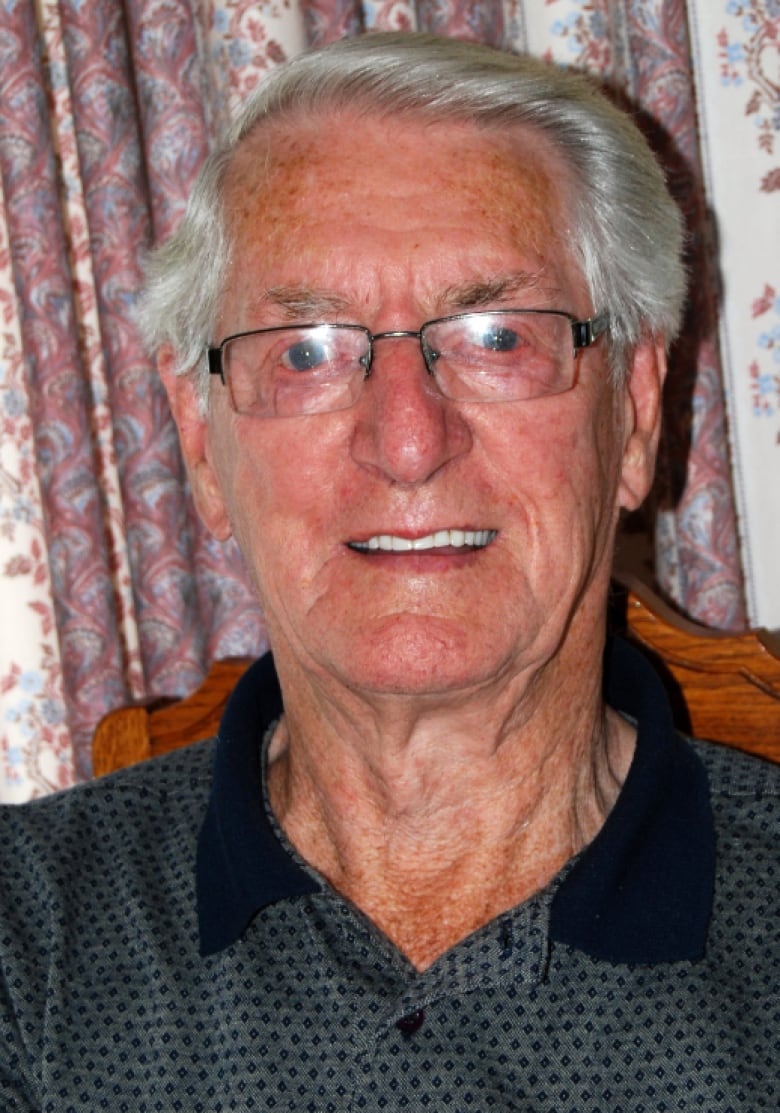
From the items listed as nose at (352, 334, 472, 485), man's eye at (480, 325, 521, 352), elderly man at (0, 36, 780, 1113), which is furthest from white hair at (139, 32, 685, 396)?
nose at (352, 334, 472, 485)

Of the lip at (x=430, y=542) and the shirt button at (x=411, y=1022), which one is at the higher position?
the lip at (x=430, y=542)

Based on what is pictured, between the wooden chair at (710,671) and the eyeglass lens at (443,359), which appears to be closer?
the eyeglass lens at (443,359)

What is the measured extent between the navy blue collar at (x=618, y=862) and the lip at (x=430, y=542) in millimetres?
284

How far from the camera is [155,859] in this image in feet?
4.64

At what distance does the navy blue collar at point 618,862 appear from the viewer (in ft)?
4.01

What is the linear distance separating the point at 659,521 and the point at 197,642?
68cm

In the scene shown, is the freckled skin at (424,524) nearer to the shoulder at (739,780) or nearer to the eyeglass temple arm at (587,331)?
the eyeglass temple arm at (587,331)

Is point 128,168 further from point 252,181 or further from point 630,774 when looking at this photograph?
point 630,774

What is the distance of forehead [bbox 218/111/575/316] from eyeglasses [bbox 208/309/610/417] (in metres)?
0.04

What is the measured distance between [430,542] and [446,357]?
0.17 m

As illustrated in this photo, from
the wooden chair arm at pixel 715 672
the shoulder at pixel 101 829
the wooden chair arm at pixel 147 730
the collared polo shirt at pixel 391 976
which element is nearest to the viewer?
the collared polo shirt at pixel 391 976

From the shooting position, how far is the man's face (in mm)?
1214

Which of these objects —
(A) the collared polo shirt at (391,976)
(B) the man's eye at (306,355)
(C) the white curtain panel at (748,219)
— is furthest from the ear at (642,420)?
(C) the white curtain panel at (748,219)

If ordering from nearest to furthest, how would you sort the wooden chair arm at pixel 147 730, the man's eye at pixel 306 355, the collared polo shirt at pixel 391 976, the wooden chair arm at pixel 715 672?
1. the collared polo shirt at pixel 391 976
2. the man's eye at pixel 306 355
3. the wooden chair arm at pixel 715 672
4. the wooden chair arm at pixel 147 730
